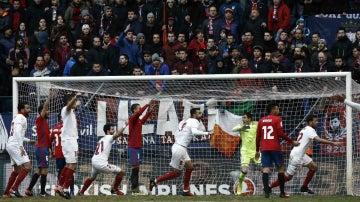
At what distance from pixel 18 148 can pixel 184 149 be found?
3.33m

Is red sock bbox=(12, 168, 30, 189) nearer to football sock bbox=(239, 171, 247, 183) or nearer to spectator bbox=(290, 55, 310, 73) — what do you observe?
football sock bbox=(239, 171, 247, 183)

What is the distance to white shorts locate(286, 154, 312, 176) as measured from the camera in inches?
874

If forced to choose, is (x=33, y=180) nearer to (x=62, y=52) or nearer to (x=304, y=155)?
(x=62, y=52)

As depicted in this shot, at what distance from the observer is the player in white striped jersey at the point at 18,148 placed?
2195 cm

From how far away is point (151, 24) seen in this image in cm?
2702

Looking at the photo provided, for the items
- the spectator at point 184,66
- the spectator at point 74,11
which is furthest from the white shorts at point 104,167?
the spectator at point 74,11

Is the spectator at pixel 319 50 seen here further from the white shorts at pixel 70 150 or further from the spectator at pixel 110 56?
the white shorts at pixel 70 150

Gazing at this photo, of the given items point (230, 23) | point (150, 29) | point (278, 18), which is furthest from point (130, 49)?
point (278, 18)

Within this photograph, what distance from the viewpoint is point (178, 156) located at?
22.5m

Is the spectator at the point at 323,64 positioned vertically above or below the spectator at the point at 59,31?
below

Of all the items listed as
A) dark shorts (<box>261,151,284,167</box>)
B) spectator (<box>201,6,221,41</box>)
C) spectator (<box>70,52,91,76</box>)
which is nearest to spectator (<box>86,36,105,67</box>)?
spectator (<box>70,52,91,76</box>)

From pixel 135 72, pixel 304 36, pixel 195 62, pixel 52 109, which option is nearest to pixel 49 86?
pixel 52 109

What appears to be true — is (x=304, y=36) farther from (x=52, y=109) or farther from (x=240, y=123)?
(x=52, y=109)

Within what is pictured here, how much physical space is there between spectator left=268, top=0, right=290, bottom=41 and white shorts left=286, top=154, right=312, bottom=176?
15.5ft
